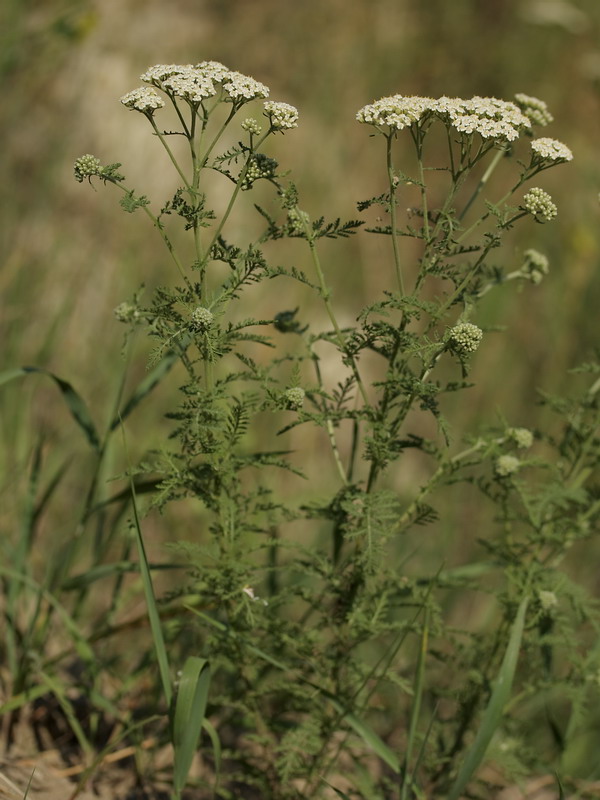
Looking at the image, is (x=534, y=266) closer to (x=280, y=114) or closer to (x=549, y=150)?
(x=549, y=150)

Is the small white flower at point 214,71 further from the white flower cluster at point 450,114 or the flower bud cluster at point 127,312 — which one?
the flower bud cluster at point 127,312

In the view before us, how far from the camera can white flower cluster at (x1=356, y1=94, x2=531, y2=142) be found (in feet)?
5.52

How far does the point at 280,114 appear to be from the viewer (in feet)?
5.62

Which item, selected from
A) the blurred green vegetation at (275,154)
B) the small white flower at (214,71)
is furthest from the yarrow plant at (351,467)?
the blurred green vegetation at (275,154)

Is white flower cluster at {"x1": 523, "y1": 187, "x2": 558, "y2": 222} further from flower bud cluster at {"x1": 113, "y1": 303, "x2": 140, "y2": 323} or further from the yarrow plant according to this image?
flower bud cluster at {"x1": 113, "y1": 303, "x2": 140, "y2": 323}

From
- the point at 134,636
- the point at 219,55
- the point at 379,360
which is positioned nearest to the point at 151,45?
the point at 219,55

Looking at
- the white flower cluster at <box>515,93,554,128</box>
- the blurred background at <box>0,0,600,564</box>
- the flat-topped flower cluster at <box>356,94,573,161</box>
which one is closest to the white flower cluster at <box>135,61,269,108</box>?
the flat-topped flower cluster at <box>356,94,573,161</box>

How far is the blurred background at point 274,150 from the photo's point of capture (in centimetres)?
402

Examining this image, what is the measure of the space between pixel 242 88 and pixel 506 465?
1.04 metres

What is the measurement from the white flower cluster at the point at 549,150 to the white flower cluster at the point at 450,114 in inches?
2.1

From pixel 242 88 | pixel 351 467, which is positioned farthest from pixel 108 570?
pixel 242 88

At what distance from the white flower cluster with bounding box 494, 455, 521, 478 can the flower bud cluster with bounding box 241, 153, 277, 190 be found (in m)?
0.86

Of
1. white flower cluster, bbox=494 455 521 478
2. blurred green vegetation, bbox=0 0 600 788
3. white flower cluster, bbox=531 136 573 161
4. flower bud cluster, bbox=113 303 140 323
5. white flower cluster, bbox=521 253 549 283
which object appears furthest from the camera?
blurred green vegetation, bbox=0 0 600 788

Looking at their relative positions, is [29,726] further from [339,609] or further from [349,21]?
[349,21]
